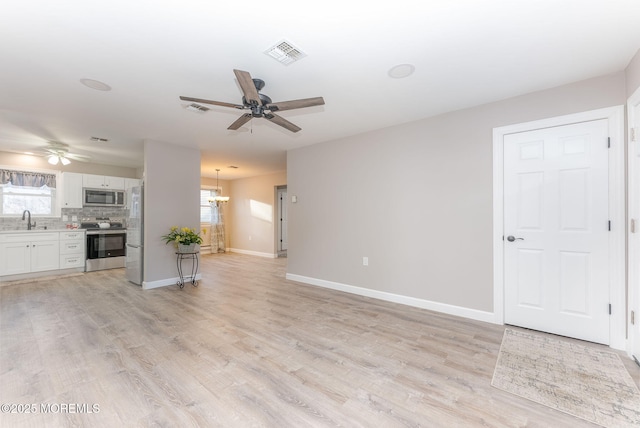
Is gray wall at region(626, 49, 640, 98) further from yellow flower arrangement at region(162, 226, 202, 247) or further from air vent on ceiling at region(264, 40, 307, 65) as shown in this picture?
yellow flower arrangement at region(162, 226, 202, 247)

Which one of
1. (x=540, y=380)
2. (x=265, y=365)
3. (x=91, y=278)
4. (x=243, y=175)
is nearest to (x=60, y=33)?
(x=265, y=365)

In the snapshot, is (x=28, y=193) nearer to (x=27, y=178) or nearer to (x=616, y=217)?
(x=27, y=178)

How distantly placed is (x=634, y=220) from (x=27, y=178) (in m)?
9.44

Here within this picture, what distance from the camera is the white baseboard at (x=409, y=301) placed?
10.8ft

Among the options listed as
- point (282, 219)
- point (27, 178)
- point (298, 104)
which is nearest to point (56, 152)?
point (27, 178)

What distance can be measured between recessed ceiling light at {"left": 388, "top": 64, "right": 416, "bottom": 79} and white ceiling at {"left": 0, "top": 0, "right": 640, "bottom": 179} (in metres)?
0.05

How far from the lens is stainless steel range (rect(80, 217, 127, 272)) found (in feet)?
19.5

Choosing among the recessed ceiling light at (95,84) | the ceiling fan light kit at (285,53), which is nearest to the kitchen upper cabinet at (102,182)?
the recessed ceiling light at (95,84)

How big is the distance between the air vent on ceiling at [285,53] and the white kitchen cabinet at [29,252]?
6285 millimetres

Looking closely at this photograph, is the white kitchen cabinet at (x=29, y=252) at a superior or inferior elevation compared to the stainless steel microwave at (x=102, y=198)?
inferior

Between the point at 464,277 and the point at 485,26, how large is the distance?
265 cm

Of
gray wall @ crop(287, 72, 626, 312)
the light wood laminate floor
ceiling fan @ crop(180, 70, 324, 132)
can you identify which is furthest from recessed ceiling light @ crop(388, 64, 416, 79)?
the light wood laminate floor

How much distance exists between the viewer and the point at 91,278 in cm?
543

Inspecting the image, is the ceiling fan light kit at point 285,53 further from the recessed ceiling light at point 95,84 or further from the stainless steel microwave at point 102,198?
the stainless steel microwave at point 102,198
